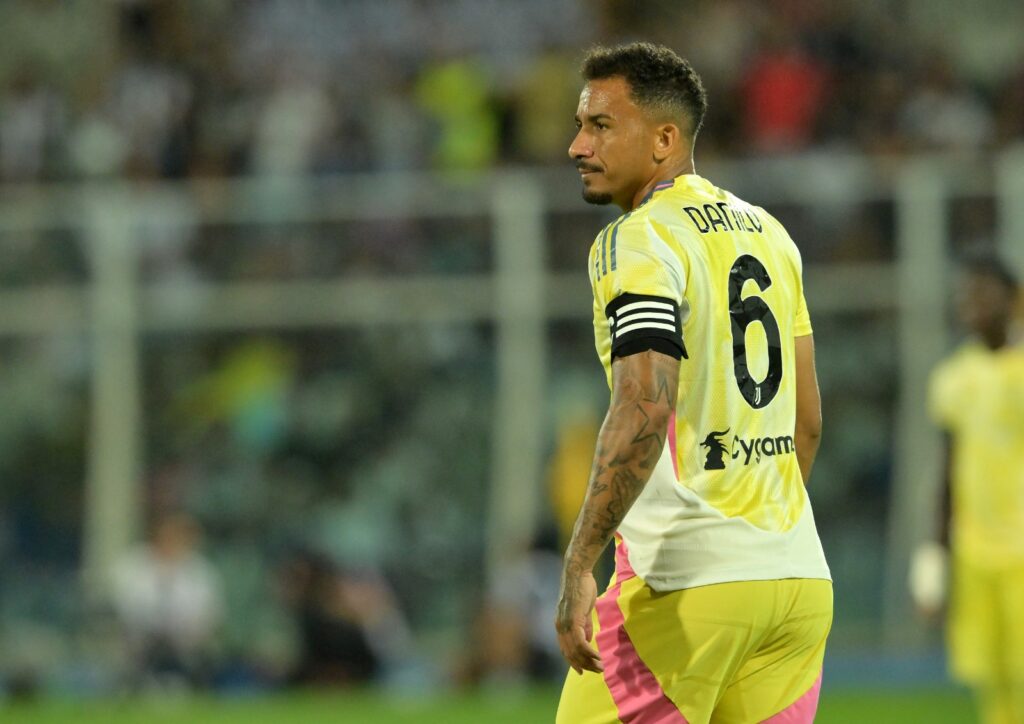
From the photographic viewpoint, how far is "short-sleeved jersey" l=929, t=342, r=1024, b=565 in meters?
7.65

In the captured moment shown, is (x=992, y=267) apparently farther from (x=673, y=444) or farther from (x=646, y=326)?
(x=646, y=326)

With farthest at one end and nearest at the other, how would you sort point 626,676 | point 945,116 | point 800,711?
point 945,116 → point 800,711 → point 626,676

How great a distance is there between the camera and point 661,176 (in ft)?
14.3

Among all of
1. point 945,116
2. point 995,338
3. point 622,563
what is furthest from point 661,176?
point 945,116

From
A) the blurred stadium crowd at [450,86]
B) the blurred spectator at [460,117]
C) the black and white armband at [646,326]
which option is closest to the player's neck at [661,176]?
the black and white armband at [646,326]

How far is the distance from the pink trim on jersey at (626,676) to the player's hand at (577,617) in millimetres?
234

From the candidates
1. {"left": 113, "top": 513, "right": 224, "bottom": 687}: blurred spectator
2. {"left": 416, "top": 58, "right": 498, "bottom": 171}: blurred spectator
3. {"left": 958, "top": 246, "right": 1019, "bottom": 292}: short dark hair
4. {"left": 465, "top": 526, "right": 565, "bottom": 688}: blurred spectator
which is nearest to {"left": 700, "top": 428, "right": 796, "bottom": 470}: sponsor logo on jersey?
{"left": 958, "top": 246, "right": 1019, "bottom": 292}: short dark hair

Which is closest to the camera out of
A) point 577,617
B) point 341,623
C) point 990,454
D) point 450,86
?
point 577,617

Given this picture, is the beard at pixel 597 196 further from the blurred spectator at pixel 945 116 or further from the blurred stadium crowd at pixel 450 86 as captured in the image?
the blurred spectator at pixel 945 116

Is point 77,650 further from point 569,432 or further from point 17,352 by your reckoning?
point 569,432

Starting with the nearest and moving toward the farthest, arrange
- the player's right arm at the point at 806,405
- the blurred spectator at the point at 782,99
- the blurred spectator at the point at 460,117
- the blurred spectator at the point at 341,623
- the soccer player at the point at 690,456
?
the soccer player at the point at 690,456 → the player's right arm at the point at 806,405 → the blurred spectator at the point at 341,623 → the blurred spectator at the point at 782,99 → the blurred spectator at the point at 460,117

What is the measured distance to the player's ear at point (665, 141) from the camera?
4.32 meters

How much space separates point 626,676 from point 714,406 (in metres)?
0.64

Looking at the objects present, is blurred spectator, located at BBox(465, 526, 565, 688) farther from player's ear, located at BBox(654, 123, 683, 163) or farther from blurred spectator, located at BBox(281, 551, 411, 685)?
player's ear, located at BBox(654, 123, 683, 163)
